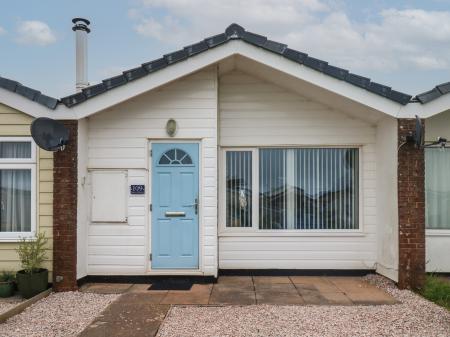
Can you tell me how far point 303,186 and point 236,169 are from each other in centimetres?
131

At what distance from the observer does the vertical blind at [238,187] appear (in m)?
7.77

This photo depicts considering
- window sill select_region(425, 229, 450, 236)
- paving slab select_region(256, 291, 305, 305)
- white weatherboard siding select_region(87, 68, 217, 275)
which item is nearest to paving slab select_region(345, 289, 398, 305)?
paving slab select_region(256, 291, 305, 305)

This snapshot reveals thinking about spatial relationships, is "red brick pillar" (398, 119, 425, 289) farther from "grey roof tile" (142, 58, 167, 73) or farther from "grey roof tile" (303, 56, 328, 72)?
"grey roof tile" (142, 58, 167, 73)

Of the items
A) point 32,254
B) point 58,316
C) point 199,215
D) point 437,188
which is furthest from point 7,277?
point 437,188

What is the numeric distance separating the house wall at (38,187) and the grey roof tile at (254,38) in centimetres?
367

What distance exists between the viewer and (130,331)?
474 centimetres

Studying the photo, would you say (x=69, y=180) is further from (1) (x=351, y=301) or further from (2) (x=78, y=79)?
(1) (x=351, y=301)

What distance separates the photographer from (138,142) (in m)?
7.16

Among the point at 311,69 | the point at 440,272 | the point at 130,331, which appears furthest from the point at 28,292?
the point at 440,272

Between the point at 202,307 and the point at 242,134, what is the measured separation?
331 centimetres

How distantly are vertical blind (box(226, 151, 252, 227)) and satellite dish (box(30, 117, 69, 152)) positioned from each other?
2923mm

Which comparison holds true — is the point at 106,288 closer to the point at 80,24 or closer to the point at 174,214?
the point at 174,214

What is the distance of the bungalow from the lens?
6539 mm

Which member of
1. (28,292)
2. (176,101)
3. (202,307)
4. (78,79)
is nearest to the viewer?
(202,307)
